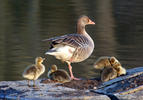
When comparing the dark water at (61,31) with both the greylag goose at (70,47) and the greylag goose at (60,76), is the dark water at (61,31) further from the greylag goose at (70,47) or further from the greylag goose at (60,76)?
the greylag goose at (60,76)

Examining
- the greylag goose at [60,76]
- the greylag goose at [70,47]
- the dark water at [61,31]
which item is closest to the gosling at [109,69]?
the greylag goose at [70,47]

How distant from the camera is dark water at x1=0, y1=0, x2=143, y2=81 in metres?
10.6

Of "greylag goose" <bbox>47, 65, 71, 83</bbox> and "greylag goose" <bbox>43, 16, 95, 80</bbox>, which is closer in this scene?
"greylag goose" <bbox>47, 65, 71, 83</bbox>

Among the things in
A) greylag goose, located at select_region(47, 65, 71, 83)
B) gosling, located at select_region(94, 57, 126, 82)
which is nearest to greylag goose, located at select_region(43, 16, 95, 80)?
greylag goose, located at select_region(47, 65, 71, 83)

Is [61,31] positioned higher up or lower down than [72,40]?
higher up

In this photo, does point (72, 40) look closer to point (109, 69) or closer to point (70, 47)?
point (70, 47)

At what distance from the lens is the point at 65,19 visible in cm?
2044

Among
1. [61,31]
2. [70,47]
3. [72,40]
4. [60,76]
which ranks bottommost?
[60,76]

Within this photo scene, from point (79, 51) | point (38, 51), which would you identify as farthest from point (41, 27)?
point (79, 51)

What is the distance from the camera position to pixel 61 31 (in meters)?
16.4

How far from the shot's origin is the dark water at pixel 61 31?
10.6 meters

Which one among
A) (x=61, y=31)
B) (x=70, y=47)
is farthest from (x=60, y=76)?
(x=61, y=31)

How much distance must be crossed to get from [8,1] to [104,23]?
9.19 metres

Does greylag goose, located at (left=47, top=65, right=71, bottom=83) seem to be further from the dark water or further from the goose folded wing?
the dark water
